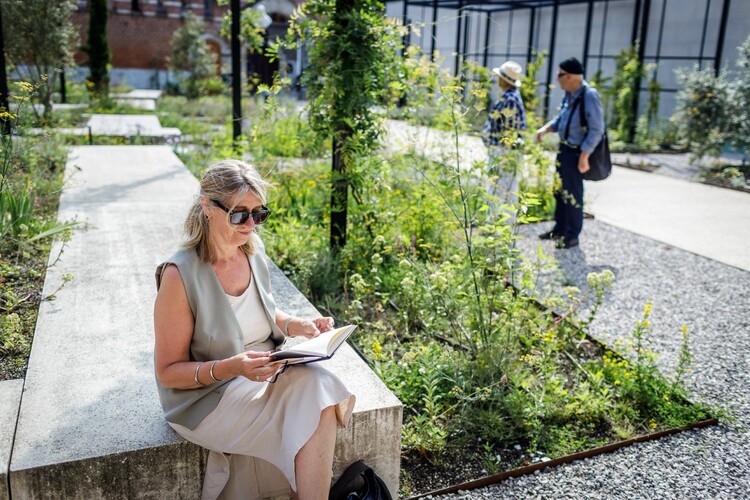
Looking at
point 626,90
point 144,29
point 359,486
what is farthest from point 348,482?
point 144,29

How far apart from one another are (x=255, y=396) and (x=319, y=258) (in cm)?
266

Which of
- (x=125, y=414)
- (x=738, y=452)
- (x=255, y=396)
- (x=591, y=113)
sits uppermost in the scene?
(x=591, y=113)

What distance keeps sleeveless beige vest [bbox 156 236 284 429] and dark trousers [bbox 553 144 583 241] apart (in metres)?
4.75

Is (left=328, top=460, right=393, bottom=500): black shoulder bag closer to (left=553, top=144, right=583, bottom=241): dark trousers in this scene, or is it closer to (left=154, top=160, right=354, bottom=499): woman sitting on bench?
(left=154, top=160, right=354, bottom=499): woman sitting on bench

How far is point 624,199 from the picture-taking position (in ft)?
29.4

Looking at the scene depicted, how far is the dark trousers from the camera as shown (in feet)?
21.1

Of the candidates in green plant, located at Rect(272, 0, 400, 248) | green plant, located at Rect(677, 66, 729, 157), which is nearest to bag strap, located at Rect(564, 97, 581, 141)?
green plant, located at Rect(272, 0, 400, 248)

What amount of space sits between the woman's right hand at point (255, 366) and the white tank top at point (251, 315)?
34 cm

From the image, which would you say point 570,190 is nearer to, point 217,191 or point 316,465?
point 217,191

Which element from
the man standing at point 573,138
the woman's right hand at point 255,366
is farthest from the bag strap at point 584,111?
the woman's right hand at point 255,366

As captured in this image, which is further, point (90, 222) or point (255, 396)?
Result: point (90, 222)

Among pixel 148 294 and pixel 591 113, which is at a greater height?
pixel 591 113

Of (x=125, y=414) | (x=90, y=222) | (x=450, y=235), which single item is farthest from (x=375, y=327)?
(x=90, y=222)

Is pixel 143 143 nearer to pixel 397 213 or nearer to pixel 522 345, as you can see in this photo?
pixel 397 213
